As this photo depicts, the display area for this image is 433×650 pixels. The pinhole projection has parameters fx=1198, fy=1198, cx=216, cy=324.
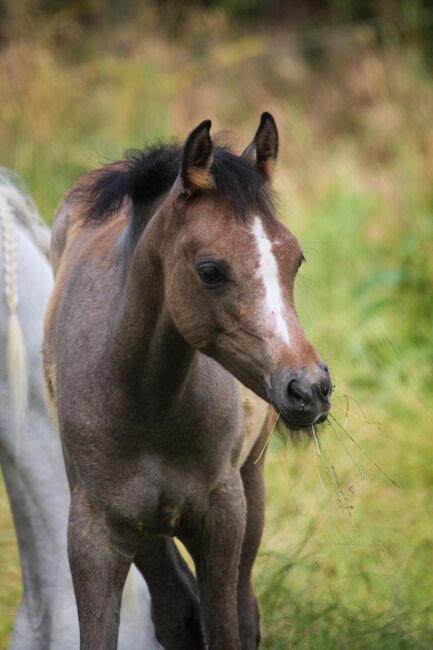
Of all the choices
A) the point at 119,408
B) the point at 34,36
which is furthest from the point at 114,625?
the point at 34,36

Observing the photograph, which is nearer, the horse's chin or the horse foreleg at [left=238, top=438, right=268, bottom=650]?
the horse's chin

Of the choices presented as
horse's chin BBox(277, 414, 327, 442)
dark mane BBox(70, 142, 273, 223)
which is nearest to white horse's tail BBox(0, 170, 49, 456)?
dark mane BBox(70, 142, 273, 223)

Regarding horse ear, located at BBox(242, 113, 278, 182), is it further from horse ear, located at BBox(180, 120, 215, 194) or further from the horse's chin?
the horse's chin

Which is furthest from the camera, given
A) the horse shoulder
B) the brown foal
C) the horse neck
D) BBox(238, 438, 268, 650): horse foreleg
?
BBox(238, 438, 268, 650): horse foreleg

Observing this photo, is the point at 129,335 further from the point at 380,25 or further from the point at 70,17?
the point at 70,17

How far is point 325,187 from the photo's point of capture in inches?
356

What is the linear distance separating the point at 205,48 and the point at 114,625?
9.23 metres

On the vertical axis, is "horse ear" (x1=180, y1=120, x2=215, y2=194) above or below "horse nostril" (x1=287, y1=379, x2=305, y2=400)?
above

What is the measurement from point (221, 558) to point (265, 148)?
3.64ft

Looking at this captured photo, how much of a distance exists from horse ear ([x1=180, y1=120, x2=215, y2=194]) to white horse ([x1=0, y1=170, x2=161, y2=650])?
117 cm

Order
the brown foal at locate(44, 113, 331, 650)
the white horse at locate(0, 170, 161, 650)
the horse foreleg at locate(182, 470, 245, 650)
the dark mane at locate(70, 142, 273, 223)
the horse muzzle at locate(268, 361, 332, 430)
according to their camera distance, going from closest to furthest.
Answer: the horse muzzle at locate(268, 361, 332, 430) < the brown foal at locate(44, 113, 331, 650) < the dark mane at locate(70, 142, 273, 223) < the horse foreleg at locate(182, 470, 245, 650) < the white horse at locate(0, 170, 161, 650)

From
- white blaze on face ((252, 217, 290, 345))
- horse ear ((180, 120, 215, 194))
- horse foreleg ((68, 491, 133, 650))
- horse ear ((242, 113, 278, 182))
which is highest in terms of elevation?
horse ear ((242, 113, 278, 182))

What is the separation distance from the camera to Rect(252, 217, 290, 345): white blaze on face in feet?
8.90

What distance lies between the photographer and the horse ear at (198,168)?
2.88 m
